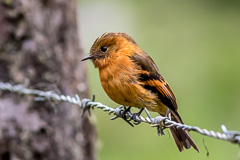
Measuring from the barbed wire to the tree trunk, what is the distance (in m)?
0.20

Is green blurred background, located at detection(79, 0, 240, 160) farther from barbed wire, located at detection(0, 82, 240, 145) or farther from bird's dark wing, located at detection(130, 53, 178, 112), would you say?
bird's dark wing, located at detection(130, 53, 178, 112)

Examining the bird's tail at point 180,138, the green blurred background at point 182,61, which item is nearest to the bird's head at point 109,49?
the bird's tail at point 180,138

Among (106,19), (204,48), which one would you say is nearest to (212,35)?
(204,48)

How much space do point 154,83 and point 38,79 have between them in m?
1.38

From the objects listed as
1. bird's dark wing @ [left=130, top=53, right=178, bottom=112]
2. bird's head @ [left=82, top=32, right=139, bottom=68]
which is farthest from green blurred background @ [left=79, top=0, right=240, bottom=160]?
bird's dark wing @ [left=130, top=53, right=178, bottom=112]

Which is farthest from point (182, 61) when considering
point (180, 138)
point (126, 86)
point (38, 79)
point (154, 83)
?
point (126, 86)

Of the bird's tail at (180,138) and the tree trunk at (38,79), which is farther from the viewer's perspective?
the tree trunk at (38,79)

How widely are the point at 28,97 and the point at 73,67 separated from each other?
0.80 meters

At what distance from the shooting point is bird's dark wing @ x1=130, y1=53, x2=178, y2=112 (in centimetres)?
414

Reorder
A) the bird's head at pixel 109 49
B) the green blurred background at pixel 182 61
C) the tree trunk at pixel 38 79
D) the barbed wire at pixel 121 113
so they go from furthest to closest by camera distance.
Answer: the green blurred background at pixel 182 61, the tree trunk at pixel 38 79, the bird's head at pixel 109 49, the barbed wire at pixel 121 113

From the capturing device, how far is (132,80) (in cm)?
407

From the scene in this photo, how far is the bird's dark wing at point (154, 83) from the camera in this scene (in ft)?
13.6

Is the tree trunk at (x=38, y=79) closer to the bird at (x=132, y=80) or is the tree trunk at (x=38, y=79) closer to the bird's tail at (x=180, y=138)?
the bird at (x=132, y=80)

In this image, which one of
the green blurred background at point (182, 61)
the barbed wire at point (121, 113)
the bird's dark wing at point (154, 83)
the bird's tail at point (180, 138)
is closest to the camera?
the barbed wire at point (121, 113)
